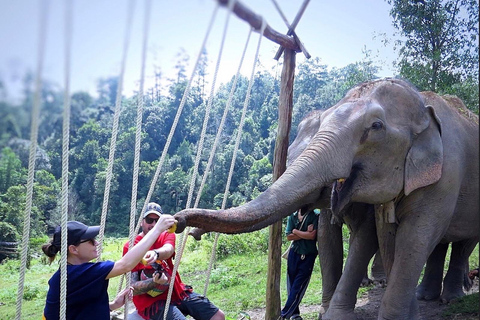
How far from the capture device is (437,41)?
29.1ft

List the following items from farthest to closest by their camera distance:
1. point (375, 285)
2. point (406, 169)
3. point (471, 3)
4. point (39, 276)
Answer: point (39, 276), point (471, 3), point (375, 285), point (406, 169)

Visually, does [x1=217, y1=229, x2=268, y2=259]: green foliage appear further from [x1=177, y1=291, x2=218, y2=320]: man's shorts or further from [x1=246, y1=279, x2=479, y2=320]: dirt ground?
[x1=177, y1=291, x2=218, y2=320]: man's shorts

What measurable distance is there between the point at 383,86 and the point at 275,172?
1.52 meters

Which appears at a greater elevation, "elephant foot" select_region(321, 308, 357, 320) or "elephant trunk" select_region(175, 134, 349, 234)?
"elephant trunk" select_region(175, 134, 349, 234)

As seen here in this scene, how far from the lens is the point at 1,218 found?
1224 centimetres

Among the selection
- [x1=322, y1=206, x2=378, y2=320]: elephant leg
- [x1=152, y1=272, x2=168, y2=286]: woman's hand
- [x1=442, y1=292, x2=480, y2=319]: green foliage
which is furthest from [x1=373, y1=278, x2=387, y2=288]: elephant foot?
[x1=152, y1=272, x2=168, y2=286]: woman's hand

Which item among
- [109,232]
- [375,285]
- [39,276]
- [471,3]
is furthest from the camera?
[109,232]

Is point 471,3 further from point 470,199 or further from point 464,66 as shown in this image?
point 470,199

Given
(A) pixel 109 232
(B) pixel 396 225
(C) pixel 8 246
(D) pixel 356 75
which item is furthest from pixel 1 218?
(B) pixel 396 225

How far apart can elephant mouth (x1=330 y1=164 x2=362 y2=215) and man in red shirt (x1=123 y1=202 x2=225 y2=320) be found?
136cm

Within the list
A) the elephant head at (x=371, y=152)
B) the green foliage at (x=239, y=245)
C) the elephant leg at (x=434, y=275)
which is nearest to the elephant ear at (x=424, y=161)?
the elephant head at (x=371, y=152)

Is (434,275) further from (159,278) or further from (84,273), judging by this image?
(84,273)

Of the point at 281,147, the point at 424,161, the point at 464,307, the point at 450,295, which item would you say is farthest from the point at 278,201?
the point at 450,295

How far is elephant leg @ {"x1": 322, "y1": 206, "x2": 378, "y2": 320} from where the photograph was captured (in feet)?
16.5
